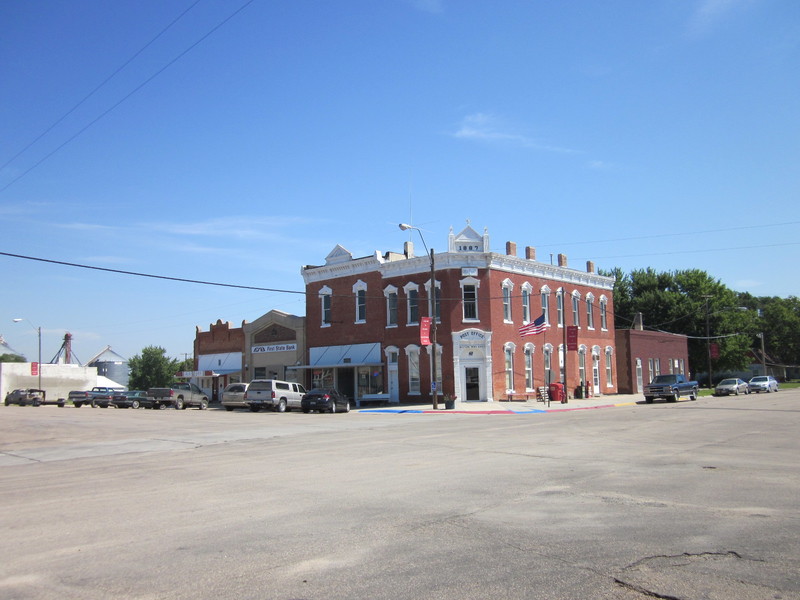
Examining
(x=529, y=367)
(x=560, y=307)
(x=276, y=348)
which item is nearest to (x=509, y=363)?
(x=529, y=367)

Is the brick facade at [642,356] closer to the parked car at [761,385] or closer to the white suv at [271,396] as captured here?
the parked car at [761,385]

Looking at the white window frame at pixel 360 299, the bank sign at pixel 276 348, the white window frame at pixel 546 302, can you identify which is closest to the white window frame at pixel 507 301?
the white window frame at pixel 546 302

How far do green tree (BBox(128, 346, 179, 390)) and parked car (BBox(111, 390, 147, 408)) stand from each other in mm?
53960

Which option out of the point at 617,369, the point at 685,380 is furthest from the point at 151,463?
the point at 617,369

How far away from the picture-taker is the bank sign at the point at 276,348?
51.7 meters

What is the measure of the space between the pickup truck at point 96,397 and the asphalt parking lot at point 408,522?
3542cm

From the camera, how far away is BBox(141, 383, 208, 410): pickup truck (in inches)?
1815

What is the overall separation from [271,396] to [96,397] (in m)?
18.9

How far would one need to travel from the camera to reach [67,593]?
5.78 meters

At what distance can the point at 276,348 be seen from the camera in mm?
52938

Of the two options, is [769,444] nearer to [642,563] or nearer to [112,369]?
[642,563]

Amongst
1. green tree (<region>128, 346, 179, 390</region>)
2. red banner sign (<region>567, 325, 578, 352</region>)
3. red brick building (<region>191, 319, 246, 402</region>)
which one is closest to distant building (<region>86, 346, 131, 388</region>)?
green tree (<region>128, 346, 179, 390</region>)

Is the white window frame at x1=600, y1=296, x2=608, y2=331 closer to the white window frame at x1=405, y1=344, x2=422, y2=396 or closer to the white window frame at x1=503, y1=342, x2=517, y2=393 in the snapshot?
the white window frame at x1=503, y1=342, x2=517, y2=393

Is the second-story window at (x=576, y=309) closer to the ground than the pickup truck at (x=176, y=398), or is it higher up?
higher up
